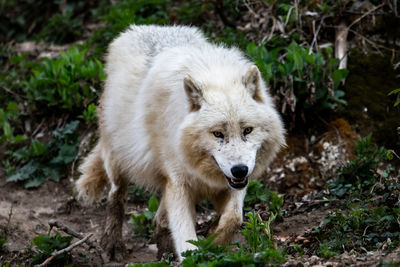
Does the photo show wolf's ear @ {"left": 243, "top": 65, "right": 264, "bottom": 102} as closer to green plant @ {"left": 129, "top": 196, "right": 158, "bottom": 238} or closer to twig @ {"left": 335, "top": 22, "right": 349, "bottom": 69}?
green plant @ {"left": 129, "top": 196, "right": 158, "bottom": 238}

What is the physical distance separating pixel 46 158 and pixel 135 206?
137cm

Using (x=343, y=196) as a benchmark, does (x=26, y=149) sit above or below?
below

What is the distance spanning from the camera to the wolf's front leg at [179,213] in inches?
180

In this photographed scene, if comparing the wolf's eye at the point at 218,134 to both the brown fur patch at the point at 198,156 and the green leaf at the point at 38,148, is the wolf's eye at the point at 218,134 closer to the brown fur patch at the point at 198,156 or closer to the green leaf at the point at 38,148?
the brown fur patch at the point at 198,156

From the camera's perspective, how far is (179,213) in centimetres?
465

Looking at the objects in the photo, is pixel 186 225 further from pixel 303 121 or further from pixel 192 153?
pixel 303 121

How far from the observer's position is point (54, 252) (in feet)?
15.0

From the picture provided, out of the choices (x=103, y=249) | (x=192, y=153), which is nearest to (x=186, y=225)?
(x=192, y=153)

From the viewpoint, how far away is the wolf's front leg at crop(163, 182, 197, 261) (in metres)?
4.57

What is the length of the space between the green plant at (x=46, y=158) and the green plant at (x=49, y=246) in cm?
248

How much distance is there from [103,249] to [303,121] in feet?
8.96

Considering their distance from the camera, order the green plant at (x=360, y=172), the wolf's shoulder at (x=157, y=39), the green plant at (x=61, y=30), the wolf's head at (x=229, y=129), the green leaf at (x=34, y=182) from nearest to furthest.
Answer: the wolf's head at (x=229, y=129)
the green plant at (x=360, y=172)
the wolf's shoulder at (x=157, y=39)
the green leaf at (x=34, y=182)
the green plant at (x=61, y=30)

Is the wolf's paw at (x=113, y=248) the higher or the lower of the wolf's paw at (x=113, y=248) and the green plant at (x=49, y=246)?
the lower

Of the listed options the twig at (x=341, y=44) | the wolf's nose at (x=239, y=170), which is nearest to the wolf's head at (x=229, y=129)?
the wolf's nose at (x=239, y=170)
